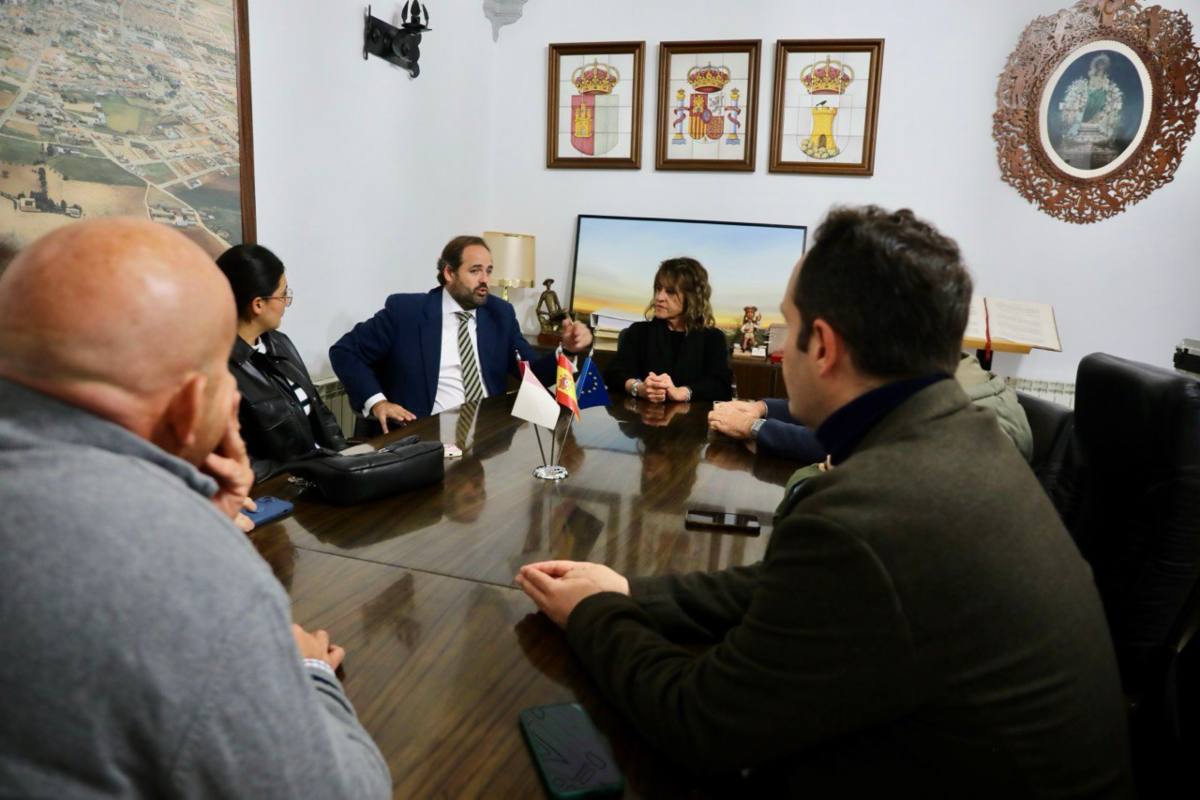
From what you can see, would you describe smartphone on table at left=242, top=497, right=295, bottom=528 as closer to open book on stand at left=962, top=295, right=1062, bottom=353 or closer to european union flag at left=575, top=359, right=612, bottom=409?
european union flag at left=575, top=359, right=612, bottom=409

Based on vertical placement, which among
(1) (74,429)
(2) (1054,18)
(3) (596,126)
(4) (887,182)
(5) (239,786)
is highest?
(2) (1054,18)

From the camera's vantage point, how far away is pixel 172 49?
2619mm

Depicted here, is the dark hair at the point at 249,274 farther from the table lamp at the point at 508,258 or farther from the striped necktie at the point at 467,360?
the table lamp at the point at 508,258

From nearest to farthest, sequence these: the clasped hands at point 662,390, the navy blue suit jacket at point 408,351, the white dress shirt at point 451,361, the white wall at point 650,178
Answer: the clasped hands at point 662,390
the navy blue suit jacket at point 408,351
the white dress shirt at point 451,361
the white wall at point 650,178

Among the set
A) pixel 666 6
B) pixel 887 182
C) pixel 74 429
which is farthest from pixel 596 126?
pixel 74 429

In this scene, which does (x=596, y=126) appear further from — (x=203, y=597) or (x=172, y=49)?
(x=203, y=597)

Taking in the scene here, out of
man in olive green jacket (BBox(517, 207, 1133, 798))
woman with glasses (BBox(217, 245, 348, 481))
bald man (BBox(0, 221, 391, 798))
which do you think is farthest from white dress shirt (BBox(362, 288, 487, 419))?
bald man (BBox(0, 221, 391, 798))

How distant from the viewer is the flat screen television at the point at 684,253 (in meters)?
4.55

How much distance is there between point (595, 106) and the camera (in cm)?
478

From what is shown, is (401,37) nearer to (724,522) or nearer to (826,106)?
(826,106)

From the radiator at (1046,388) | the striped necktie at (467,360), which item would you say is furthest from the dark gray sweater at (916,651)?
the radiator at (1046,388)

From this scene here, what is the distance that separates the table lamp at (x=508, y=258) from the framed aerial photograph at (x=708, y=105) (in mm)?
1035

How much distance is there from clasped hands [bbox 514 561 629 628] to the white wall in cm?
257

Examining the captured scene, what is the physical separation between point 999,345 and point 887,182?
3.65 feet
